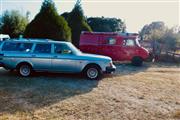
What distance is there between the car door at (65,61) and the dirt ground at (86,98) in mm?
424

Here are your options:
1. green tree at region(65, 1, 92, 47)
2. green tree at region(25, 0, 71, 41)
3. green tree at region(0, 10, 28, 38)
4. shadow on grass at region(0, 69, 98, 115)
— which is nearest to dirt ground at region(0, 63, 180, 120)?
shadow on grass at region(0, 69, 98, 115)

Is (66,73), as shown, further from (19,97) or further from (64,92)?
(19,97)

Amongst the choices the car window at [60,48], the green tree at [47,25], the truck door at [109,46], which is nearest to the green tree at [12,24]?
the green tree at [47,25]

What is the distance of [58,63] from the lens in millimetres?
12539

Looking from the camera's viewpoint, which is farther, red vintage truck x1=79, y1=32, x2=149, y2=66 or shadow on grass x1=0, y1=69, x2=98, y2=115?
red vintage truck x1=79, y1=32, x2=149, y2=66

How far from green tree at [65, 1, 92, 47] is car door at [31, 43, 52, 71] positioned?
1114 cm

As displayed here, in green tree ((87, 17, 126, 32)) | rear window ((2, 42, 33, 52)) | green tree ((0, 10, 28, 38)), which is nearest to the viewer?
rear window ((2, 42, 33, 52))

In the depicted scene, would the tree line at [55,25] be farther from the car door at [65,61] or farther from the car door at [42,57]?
the car door at [65,61]

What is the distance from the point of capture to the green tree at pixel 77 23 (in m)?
23.8

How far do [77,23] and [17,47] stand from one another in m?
11.8

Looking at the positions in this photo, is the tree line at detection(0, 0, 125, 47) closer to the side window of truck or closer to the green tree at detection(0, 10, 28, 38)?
the green tree at detection(0, 10, 28, 38)

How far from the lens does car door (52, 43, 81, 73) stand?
12.5 meters

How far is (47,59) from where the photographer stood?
41.1 ft

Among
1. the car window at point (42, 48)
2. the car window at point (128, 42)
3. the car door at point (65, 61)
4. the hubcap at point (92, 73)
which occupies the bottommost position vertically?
the hubcap at point (92, 73)
